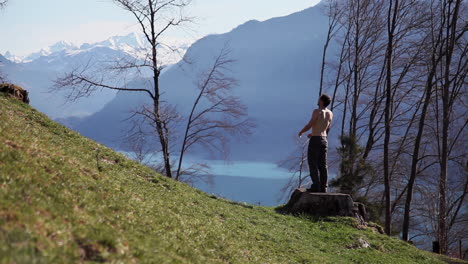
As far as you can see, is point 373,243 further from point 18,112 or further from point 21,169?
point 18,112

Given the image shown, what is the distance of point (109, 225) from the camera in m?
6.52

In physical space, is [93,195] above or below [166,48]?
below

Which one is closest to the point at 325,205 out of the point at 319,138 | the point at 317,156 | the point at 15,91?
the point at 317,156

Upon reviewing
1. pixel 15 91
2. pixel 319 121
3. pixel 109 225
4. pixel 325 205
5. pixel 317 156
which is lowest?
pixel 109 225

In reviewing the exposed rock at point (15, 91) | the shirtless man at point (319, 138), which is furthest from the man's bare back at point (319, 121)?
the exposed rock at point (15, 91)

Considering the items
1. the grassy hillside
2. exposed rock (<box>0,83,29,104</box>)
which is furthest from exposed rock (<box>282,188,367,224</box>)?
exposed rock (<box>0,83,29,104</box>)

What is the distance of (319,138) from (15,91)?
16357mm

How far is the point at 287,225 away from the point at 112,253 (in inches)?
474

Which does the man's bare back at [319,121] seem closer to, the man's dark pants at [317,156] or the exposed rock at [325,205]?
the man's dark pants at [317,156]

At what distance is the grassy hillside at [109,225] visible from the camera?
5109 millimetres

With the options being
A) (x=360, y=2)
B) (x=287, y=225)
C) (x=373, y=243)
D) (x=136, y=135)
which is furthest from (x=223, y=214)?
(x=360, y=2)

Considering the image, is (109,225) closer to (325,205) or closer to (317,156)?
(317,156)

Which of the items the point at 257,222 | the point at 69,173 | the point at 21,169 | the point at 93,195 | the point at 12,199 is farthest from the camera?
the point at 257,222

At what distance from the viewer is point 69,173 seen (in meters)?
8.55
